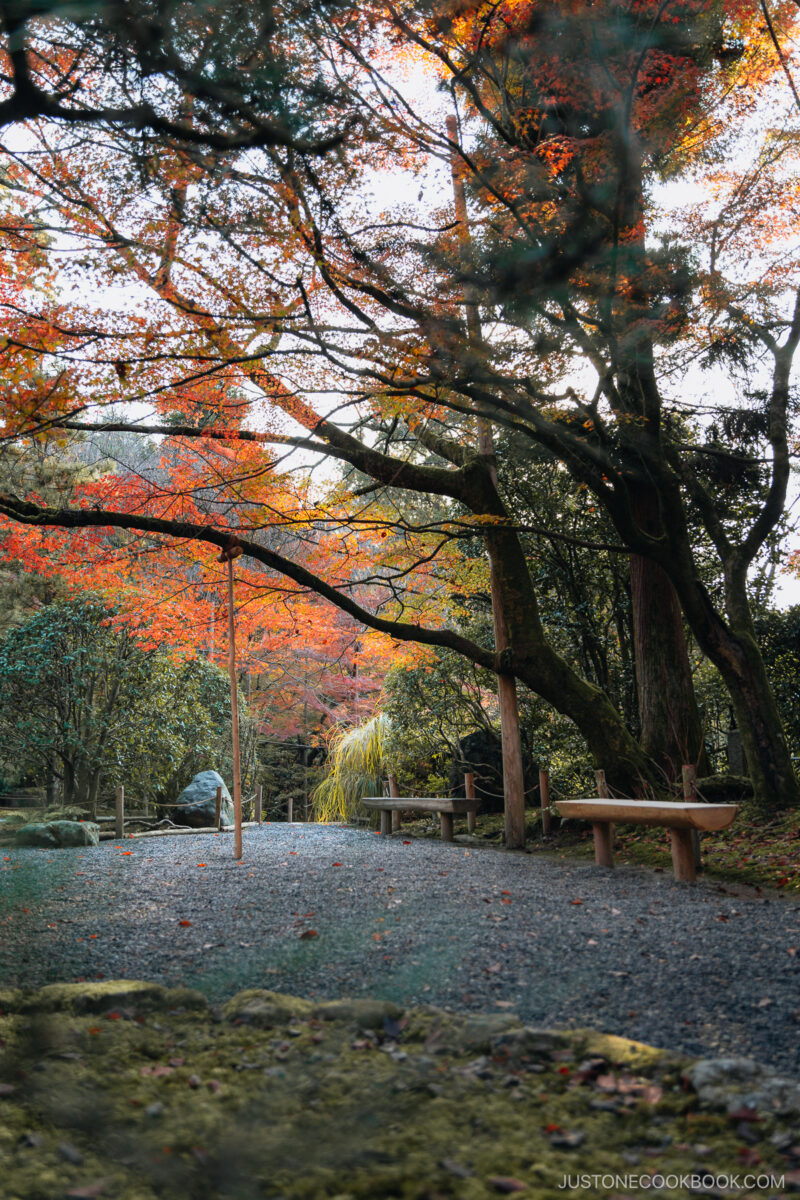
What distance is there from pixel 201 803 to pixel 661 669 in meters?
6.07

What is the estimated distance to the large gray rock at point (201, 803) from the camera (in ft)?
34.0

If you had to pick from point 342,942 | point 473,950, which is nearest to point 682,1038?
point 473,950

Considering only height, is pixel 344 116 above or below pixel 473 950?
above

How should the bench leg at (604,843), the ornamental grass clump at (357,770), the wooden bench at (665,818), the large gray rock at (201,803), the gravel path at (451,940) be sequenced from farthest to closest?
the ornamental grass clump at (357,770) → the large gray rock at (201,803) → the bench leg at (604,843) → the wooden bench at (665,818) → the gravel path at (451,940)

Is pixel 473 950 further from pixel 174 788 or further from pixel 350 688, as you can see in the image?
pixel 350 688

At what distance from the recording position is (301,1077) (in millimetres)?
2336

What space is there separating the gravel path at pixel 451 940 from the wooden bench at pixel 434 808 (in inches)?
64.7

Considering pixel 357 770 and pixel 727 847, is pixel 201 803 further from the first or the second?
pixel 727 847

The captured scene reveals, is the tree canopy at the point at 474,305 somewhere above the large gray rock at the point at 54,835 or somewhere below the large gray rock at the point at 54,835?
above

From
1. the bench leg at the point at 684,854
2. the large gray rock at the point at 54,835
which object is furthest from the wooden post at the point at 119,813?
the bench leg at the point at 684,854

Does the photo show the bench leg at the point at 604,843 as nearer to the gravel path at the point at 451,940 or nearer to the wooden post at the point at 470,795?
the gravel path at the point at 451,940

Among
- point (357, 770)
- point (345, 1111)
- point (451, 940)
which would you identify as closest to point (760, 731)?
point (451, 940)

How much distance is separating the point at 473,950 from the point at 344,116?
493 centimetres

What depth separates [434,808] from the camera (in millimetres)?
8141
